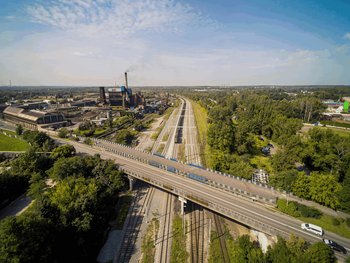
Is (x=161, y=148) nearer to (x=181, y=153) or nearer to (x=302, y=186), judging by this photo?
(x=181, y=153)

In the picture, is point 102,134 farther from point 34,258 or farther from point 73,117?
point 34,258

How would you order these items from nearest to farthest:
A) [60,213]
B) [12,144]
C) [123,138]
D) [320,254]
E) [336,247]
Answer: [320,254], [336,247], [60,213], [12,144], [123,138]

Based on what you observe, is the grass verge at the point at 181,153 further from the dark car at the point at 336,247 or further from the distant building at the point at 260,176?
the dark car at the point at 336,247

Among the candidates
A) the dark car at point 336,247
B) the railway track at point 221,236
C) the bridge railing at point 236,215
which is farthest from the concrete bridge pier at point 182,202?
the dark car at point 336,247

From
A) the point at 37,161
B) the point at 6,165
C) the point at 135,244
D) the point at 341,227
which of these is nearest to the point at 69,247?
the point at 135,244

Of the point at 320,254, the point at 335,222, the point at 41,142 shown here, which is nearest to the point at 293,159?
the point at 335,222

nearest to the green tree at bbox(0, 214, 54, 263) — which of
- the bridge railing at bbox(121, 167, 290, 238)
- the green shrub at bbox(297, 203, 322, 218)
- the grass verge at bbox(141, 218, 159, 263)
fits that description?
the grass verge at bbox(141, 218, 159, 263)
